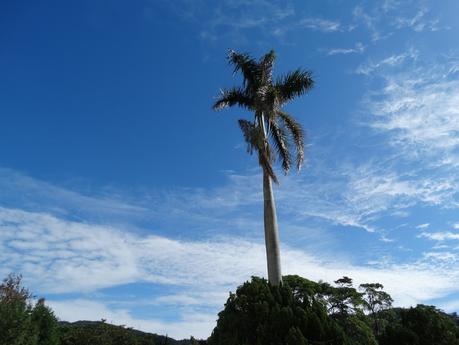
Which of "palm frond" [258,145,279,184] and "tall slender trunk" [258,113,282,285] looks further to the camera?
"palm frond" [258,145,279,184]

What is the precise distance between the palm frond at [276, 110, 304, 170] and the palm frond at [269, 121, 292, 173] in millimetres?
505

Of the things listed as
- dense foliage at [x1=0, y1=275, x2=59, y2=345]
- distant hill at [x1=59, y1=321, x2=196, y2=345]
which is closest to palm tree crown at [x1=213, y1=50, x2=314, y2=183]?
dense foliage at [x1=0, y1=275, x2=59, y2=345]

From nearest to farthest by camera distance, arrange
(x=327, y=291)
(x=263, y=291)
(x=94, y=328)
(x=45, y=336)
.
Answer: (x=263, y=291)
(x=45, y=336)
(x=94, y=328)
(x=327, y=291)

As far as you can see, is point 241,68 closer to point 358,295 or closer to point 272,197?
point 272,197

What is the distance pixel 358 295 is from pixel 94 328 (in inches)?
1080

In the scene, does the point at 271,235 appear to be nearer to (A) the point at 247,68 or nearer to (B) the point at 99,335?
(A) the point at 247,68

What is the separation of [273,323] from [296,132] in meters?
8.97

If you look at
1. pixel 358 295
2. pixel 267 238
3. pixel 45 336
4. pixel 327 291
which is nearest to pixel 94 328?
pixel 45 336

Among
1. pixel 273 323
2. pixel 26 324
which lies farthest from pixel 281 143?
pixel 26 324

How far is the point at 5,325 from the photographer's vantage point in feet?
68.8

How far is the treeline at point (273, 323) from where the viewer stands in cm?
1078

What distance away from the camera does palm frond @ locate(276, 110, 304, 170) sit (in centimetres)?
1717

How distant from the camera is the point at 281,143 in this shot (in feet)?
55.4

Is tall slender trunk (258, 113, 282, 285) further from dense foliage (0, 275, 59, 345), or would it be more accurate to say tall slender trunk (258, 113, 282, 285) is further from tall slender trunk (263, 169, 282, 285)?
dense foliage (0, 275, 59, 345)
